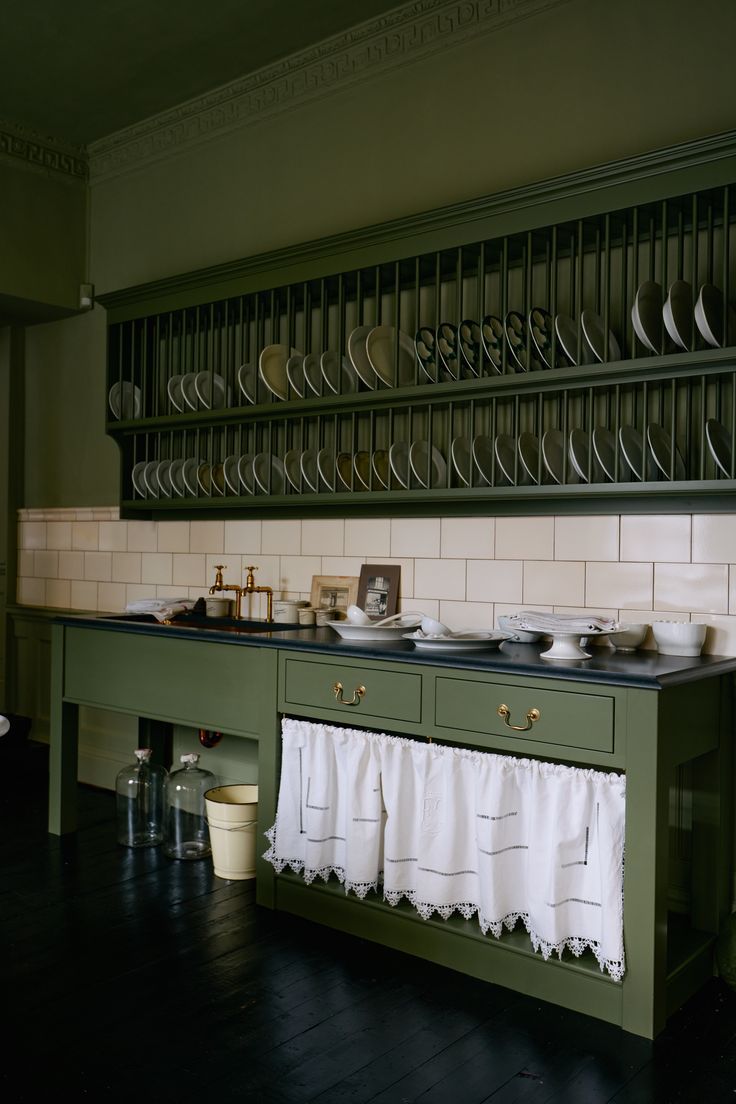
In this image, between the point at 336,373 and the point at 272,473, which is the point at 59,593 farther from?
the point at 336,373

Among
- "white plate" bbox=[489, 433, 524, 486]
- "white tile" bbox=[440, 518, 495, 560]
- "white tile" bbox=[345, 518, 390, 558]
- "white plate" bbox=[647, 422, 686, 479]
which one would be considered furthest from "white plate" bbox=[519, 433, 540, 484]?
"white tile" bbox=[345, 518, 390, 558]

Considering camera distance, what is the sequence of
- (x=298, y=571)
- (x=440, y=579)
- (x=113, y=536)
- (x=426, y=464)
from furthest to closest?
(x=113, y=536), (x=298, y=571), (x=440, y=579), (x=426, y=464)

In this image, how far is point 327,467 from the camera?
3.85 meters

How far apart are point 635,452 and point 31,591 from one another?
12.5 ft

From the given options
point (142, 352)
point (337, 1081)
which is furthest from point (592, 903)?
point (142, 352)

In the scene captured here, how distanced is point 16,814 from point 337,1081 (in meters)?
2.58

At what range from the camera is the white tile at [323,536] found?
3957 millimetres

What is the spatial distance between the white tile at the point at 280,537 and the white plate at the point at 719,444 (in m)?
1.87

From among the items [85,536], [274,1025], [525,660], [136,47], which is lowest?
[274,1025]

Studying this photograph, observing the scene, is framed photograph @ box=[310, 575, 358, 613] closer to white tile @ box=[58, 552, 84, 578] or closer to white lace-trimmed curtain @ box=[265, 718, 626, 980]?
white lace-trimmed curtain @ box=[265, 718, 626, 980]

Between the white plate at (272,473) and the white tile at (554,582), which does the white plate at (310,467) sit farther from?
the white tile at (554,582)

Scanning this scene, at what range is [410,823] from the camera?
286cm

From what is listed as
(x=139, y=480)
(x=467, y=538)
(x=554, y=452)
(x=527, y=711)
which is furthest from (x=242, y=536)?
(x=527, y=711)

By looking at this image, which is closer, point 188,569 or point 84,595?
point 188,569
